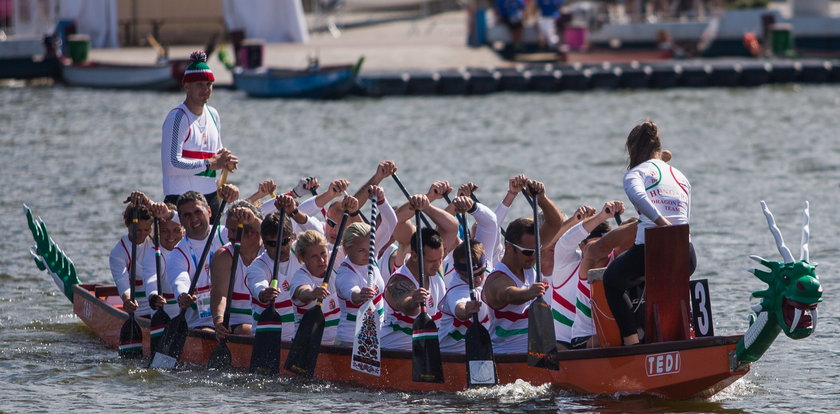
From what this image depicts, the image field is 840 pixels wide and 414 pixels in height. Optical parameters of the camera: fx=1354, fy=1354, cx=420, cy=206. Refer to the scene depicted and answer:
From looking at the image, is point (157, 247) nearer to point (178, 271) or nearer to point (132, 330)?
point (178, 271)

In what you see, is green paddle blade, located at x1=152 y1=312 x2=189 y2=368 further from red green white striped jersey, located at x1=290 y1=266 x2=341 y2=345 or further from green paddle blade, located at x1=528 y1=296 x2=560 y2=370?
green paddle blade, located at x1=528 y1=296 x2=560 y2=370

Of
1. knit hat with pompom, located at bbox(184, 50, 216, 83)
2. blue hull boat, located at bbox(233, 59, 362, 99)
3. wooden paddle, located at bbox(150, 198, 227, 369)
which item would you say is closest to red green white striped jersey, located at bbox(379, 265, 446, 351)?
wooden paddle, located at bbox(150, 198, 227, 369)

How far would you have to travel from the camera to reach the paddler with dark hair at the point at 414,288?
384 inches

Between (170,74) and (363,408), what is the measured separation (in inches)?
979

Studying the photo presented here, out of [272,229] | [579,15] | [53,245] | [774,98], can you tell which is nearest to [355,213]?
[272,229]

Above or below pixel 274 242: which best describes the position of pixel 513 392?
below

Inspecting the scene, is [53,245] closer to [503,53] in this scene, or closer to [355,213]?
[355,213]

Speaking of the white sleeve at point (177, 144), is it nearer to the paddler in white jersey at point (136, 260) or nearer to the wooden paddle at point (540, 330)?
the paddler in white jersey at point (136, 260)

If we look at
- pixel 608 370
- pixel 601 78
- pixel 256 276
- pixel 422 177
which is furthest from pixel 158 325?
pixel 601 78

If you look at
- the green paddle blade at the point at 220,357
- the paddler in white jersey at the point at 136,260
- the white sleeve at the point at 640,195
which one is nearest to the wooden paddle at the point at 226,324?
the green paddle blade at the point at 220,357

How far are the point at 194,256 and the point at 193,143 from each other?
1164 mm

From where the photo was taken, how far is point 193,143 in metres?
11.7

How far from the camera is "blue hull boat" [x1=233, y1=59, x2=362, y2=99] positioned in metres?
32.0

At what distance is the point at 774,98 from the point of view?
31484mm
